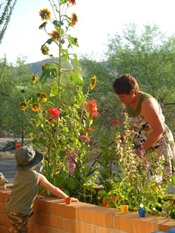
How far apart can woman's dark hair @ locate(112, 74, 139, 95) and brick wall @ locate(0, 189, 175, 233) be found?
40.4 inches

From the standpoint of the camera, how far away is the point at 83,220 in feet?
17.3

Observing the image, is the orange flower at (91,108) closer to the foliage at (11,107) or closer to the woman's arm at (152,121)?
the woman's arm at (152,121)

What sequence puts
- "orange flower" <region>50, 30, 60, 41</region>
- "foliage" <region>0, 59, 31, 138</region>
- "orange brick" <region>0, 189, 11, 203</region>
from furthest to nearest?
"foliage" <region>0, 59, 31, 138</region> → "orange flower" <region>50, 30, 60, 41</region> → "orange brick" <region>0, 189, 11, 203</region>

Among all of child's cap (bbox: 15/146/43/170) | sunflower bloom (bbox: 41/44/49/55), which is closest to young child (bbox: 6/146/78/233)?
child's cap (bbox: 15/146/43/170)

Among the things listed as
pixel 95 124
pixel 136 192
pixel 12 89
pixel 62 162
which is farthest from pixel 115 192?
pixel 12 89

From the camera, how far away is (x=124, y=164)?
5.29m

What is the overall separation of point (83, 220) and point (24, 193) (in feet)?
2.80

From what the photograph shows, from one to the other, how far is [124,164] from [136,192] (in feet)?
0.82

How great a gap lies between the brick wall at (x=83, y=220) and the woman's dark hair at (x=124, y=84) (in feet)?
3.36

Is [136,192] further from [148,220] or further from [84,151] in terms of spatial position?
[84,151]

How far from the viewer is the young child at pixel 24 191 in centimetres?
590

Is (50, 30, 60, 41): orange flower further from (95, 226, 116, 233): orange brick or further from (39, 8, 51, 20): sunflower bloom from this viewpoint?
(95, 226, 116, 233): orange brick

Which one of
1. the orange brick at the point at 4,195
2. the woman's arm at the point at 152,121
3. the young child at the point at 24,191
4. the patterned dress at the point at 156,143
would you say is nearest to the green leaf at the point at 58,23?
the patterned dress at the point at 156,143

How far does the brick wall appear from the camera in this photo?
454 cm
